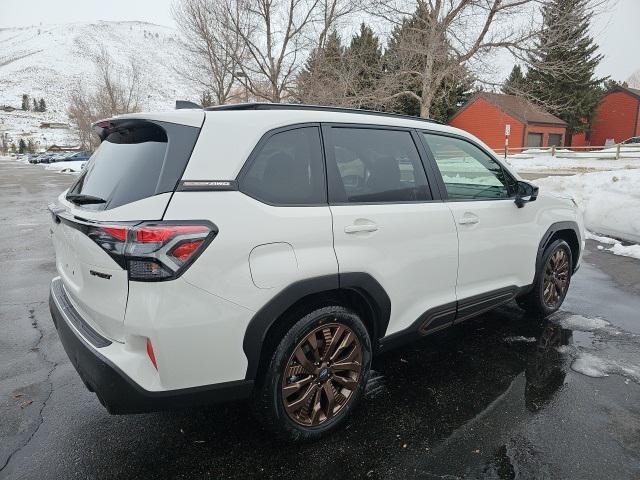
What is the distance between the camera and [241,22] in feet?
81.8

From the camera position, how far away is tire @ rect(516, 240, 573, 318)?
13.9 ft

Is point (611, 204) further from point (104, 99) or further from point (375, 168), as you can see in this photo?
point (104, 99)

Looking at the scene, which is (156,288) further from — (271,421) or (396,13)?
(396,13)

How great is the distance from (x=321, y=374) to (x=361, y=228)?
2.84 ft

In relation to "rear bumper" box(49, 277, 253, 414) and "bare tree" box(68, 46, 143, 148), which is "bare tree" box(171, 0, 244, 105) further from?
"rear bumper" box(49, 277, 253, 414)

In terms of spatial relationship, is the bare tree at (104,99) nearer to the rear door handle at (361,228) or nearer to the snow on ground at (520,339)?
the snow on ground at (520,339)

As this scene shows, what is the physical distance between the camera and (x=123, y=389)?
211 cm

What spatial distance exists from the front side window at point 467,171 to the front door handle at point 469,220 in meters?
0.16

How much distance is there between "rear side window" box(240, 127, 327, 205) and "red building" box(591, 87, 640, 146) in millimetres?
A: 50261

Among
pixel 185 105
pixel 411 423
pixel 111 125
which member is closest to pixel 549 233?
pixel 411 423

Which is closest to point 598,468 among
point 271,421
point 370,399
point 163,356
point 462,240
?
point 370,399

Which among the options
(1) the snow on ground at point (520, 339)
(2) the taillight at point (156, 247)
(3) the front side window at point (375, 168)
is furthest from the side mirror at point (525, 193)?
(2) the taillight at point (156, 247)

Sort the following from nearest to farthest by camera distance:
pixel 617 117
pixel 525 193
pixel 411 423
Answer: pixel 411 423 → pixel 525 193 → pixel 617 117

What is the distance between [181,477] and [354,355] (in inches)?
44.6
